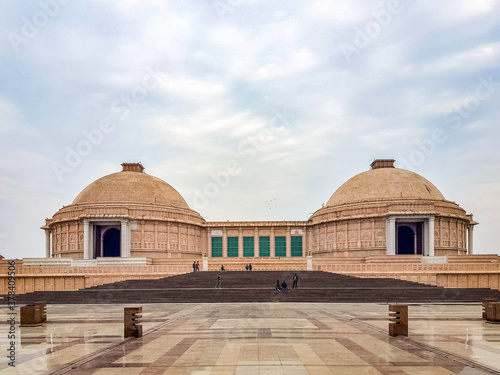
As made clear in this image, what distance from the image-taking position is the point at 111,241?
57.0 metres

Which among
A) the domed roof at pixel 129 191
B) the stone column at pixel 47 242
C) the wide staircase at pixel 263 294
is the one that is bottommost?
the wide staircase at pixel 263 294

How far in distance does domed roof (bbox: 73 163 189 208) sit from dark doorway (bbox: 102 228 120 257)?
4.76 meters

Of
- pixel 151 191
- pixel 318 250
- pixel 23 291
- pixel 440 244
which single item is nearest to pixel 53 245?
pixel 151 191

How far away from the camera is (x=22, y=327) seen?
1523 centimetres

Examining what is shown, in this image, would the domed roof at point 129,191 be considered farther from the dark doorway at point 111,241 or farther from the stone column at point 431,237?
the stone column at point 431,237

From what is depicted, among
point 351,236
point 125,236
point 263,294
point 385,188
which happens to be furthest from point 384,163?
point 263,294

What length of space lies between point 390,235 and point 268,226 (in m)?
14.1

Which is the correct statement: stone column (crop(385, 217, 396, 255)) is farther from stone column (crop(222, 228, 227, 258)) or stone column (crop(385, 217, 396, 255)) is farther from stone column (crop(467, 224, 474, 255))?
stone column (crop(222, 228, 227, 258))

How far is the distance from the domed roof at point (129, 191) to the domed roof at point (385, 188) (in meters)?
18.9

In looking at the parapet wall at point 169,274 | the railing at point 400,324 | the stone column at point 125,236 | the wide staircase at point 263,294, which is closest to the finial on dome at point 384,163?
the parapet wall at point 169,274

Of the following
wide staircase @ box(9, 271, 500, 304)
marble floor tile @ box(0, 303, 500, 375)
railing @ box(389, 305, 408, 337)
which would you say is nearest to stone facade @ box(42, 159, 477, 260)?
wide staircase @ box(9, 271, 500, 304)

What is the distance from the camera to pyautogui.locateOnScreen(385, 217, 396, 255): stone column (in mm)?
48228

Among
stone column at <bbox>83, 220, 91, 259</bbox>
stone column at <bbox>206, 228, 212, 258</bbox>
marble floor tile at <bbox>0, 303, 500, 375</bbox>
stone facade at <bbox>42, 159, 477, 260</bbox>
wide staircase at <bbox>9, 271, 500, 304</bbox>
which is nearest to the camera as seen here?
marble floor tile at <bbox>0, 303, 500, 375</bbox>

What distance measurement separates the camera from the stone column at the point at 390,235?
48228 mm
